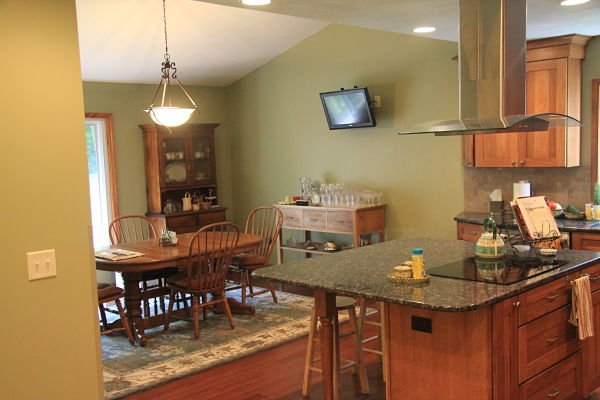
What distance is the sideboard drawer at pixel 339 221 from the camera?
6.52m

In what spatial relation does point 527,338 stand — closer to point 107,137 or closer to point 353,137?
point 353,137

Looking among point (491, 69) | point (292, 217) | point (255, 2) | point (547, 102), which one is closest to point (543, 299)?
point (491, 69)

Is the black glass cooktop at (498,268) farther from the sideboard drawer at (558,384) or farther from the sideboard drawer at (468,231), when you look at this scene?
the sideboard drawer at (468,231)

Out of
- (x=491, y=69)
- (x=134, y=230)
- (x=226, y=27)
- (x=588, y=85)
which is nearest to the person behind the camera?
(x=491, y=69)

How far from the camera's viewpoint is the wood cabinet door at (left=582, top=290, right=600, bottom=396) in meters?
3.57

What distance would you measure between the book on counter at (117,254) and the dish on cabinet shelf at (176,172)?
7.01ft

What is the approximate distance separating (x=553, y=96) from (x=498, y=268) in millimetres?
2476

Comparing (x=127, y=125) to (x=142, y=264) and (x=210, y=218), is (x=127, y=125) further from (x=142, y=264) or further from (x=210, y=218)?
(x=142, y=264)

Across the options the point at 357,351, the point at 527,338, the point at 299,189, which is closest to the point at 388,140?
the point at 299,189

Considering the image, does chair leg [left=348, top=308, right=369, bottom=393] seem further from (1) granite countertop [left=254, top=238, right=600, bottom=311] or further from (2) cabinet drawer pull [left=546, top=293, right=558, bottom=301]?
(2) cabinet drawer pull [left=546, top=293, right=558, bottom=301]

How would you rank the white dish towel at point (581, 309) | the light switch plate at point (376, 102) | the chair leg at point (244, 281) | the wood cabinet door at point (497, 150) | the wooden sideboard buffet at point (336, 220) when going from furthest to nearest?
the light switch plate at point (376, 102), the wooden sideboard buffet at point (336, 220), the chair leg at point (244, 281), the wood cabinet door at point (497, 150), the white dish towel at point (581, 309)

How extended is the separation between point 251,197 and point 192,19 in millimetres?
2892

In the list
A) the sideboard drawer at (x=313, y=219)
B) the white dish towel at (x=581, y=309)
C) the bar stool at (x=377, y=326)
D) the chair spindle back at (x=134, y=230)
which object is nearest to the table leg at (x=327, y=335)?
the bar stool at (x=377, y=326)

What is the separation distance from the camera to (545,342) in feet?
10.4
